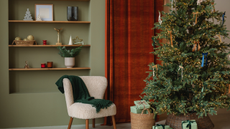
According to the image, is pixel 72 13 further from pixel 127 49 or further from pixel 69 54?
pixel 127 49

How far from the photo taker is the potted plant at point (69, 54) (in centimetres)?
361

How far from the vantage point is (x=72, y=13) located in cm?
373

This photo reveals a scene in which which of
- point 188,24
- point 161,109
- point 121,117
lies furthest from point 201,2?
point 121,117

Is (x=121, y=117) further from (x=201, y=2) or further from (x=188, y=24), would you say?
(x=201, y=2)

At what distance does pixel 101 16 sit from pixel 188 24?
1483 mm

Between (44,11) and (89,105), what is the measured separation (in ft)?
6.02

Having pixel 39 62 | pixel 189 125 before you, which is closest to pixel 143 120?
pixel 189 125

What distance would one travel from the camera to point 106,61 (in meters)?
3.57

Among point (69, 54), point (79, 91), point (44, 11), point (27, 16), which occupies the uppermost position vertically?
point (44, 11)

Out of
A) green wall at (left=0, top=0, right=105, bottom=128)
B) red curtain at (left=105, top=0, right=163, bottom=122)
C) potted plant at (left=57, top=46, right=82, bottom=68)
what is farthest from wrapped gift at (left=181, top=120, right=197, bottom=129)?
potted plant at (left=57, top=46, right=82, bottom=68)

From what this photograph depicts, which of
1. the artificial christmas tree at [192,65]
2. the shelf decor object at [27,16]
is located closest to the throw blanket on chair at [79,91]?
the artificial christmas tree at [192,65]

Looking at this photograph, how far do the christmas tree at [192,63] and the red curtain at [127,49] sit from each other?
0.85m

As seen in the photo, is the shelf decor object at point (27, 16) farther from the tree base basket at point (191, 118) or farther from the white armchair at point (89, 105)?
the tree base basket at point (191, 118)

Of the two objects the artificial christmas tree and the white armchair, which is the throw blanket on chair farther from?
the artificial christmas tree
